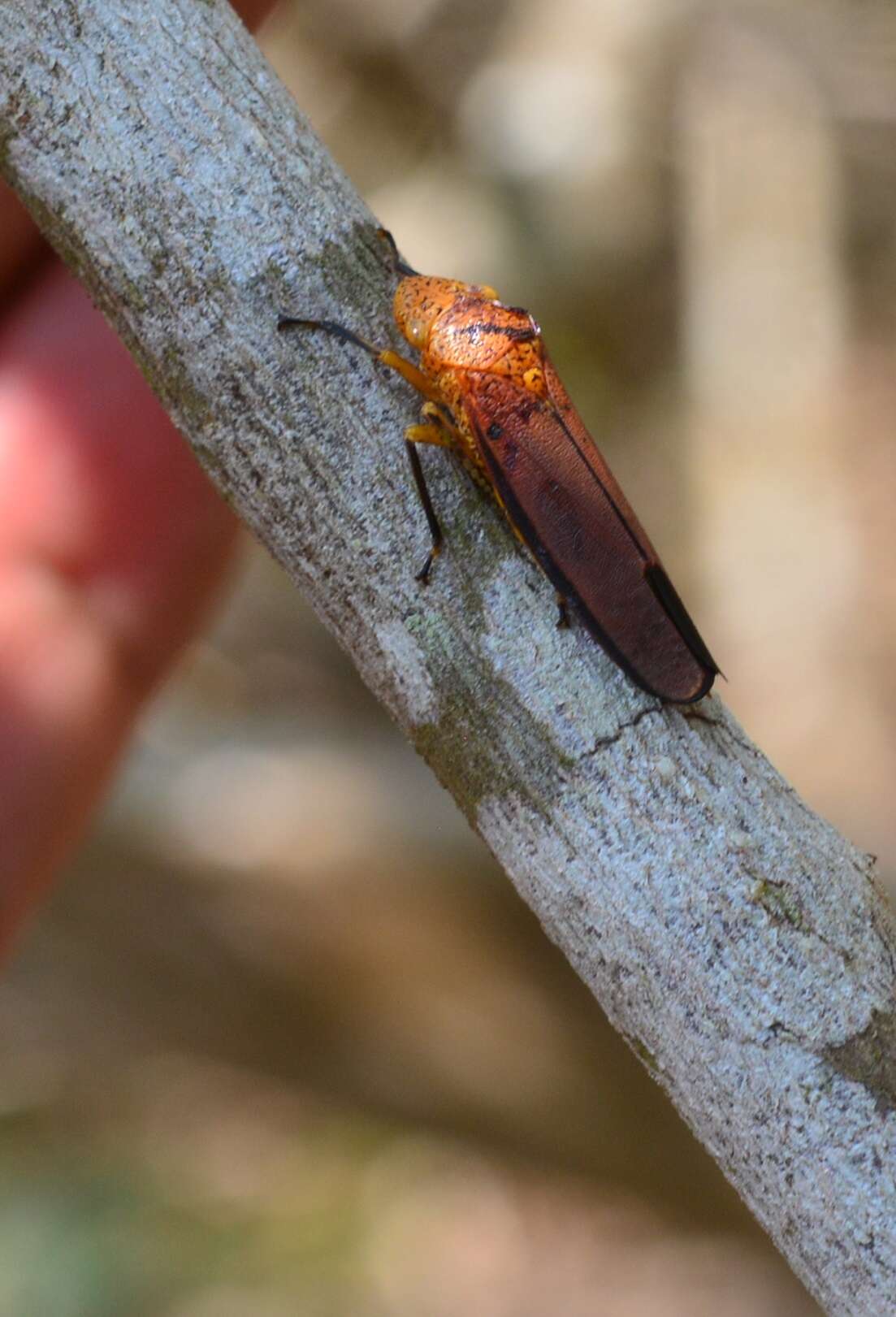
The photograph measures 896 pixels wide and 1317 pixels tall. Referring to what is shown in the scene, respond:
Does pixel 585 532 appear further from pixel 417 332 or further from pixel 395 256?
pixel 395 256

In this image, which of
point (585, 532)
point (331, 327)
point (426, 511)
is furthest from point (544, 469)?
point (331, 327)

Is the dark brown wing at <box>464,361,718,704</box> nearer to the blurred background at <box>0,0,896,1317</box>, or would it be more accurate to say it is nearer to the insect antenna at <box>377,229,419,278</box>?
the insect antenna at <box>377,229,419,278</box>

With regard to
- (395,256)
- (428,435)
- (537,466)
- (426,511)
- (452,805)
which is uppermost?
(395,256)

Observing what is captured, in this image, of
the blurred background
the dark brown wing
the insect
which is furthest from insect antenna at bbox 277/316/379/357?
the blurred background

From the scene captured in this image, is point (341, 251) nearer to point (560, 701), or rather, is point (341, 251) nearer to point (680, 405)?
point (560, 701)

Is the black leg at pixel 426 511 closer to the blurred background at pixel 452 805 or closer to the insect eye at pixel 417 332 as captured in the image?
the insect eye at pixel 417 332

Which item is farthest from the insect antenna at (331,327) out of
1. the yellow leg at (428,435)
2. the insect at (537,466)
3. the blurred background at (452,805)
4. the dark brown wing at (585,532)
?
the blurred background at (452,805)

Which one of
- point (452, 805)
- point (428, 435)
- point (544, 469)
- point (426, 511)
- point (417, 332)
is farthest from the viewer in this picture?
point (452, 805)

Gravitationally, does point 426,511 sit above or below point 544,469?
below
